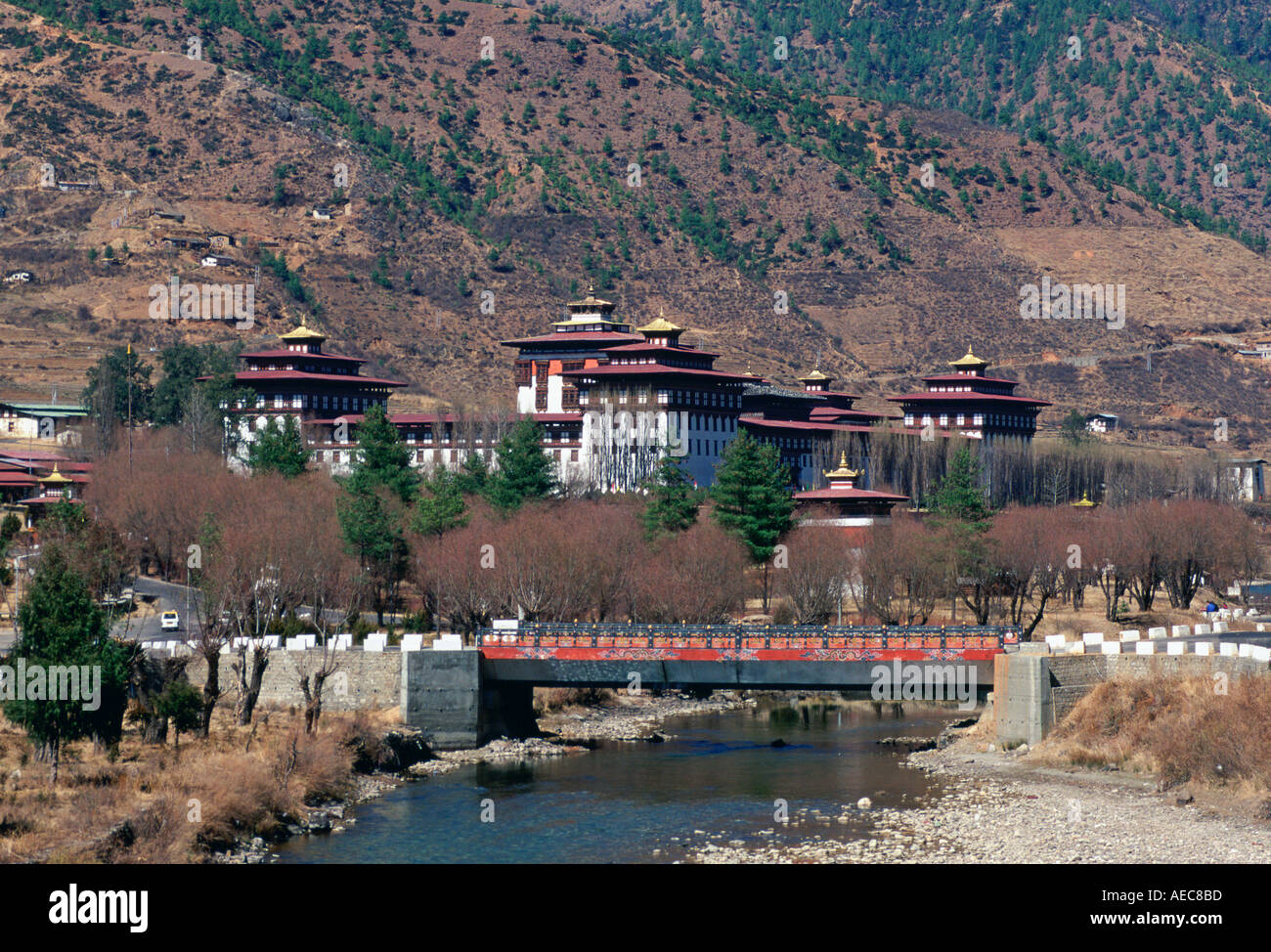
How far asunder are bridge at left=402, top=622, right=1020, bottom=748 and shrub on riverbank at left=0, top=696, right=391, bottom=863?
5254 millimetres

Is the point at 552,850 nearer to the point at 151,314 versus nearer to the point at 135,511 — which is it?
the point at 135,511

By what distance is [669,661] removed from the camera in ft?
218

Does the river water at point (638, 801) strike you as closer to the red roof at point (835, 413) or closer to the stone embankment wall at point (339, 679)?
the stone embankment wall at point (339, 679)

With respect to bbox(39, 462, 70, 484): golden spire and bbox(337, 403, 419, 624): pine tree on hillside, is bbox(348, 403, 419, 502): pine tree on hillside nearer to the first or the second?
bbox(337, 403, 419, 624): pine tree on hillside

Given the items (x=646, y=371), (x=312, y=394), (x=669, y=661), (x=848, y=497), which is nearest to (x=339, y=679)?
(x=669, y=661)

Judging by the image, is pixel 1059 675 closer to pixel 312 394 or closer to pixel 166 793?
pixel 166 793

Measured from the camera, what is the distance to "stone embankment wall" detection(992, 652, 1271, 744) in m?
62.2

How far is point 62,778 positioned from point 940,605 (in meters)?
62.3

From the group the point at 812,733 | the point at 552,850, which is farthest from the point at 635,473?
the point at 552,850

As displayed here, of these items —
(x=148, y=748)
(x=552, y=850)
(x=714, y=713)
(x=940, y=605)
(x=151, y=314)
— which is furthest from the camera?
(x=151, y=314)

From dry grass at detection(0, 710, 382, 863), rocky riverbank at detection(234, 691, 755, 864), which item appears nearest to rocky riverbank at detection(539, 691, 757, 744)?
rocky riverbank at detection(234, 691, 755, 864)

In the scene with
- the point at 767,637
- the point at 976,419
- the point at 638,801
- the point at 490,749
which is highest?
the point at 976,419

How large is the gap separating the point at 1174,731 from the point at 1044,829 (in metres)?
8.82
